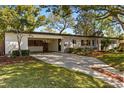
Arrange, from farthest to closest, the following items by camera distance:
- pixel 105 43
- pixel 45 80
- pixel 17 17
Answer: pixel 105 43 < pixel 17 17 < pixel 45 80

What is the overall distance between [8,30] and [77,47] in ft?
40.1

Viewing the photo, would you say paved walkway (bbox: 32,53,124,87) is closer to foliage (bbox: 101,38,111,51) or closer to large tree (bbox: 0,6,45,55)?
large tree (bbox: 0,6,45,55)

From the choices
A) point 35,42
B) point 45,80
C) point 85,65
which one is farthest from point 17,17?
point 45,80

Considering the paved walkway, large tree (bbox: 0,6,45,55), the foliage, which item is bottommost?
the paved walkway

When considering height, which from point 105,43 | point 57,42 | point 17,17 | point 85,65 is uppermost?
point 17,17

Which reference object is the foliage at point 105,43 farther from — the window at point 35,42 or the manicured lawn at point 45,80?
the manicured lawn at point 45,80

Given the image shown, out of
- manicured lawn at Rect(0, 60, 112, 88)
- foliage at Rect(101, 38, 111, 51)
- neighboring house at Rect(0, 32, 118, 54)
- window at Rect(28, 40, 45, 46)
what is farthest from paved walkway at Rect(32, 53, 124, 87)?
foliage at Rect(101, 38, 111, 51)

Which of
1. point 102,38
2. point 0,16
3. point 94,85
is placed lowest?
point 94,85

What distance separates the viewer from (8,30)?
22766mm

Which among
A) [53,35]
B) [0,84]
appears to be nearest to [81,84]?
[0,84]

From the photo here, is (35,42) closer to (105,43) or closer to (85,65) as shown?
(105,43)

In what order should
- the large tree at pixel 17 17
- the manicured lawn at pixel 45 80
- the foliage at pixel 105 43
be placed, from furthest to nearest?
the foliage at pixel 105 43
the large tree at pixel 17 17
the manicured lawn at pixel 45 80

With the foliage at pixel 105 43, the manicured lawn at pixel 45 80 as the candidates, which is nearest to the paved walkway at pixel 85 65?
A: the manicured lawn at pixel 45 80

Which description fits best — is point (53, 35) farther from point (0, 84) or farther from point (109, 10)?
point (0, 84)
